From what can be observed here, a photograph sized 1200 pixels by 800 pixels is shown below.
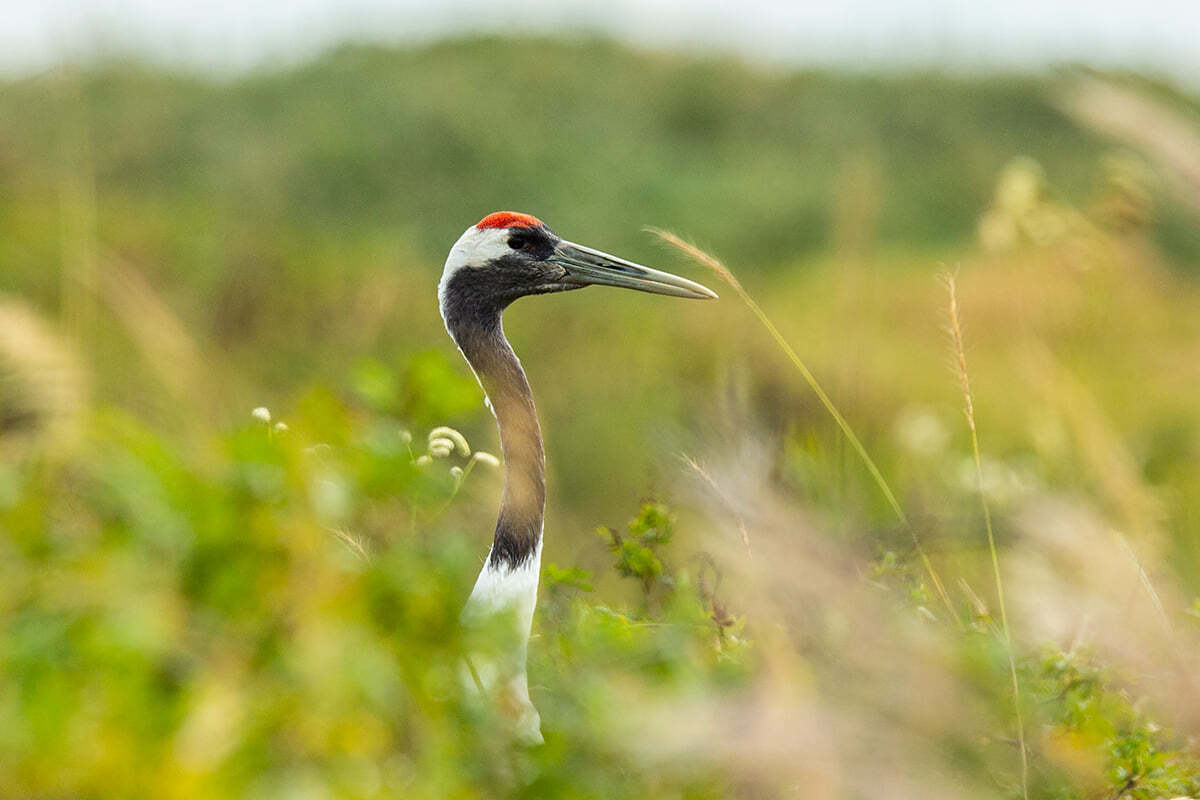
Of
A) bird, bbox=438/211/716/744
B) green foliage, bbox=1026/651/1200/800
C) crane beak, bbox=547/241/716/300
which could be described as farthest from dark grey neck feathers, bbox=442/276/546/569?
green foliage, bbox=1026/651/1200/800

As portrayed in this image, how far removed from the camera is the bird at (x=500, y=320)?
306 cm

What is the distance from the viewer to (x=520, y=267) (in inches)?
135

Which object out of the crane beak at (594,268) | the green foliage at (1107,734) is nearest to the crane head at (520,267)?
the crane beak at (594,268)

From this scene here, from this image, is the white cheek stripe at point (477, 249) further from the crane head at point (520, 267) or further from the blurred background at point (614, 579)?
the blurred background at point (614, 579)

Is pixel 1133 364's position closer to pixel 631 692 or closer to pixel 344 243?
pixel 344 243

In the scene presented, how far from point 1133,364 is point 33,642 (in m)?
9.72

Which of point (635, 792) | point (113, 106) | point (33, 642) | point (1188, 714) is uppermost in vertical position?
point (33, 642)

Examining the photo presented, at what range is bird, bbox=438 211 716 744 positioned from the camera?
10.0 feet

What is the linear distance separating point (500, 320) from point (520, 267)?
166 millimetres

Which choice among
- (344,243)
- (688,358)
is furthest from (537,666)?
(344,243)

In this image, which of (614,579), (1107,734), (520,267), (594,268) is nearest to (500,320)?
(520,267)

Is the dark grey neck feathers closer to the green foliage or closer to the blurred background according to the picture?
the blurred background

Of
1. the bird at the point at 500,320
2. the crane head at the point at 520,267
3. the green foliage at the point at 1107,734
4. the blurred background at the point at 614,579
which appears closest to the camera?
the blurred background at the point at 614,579

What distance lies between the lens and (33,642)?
1223 millimetres
